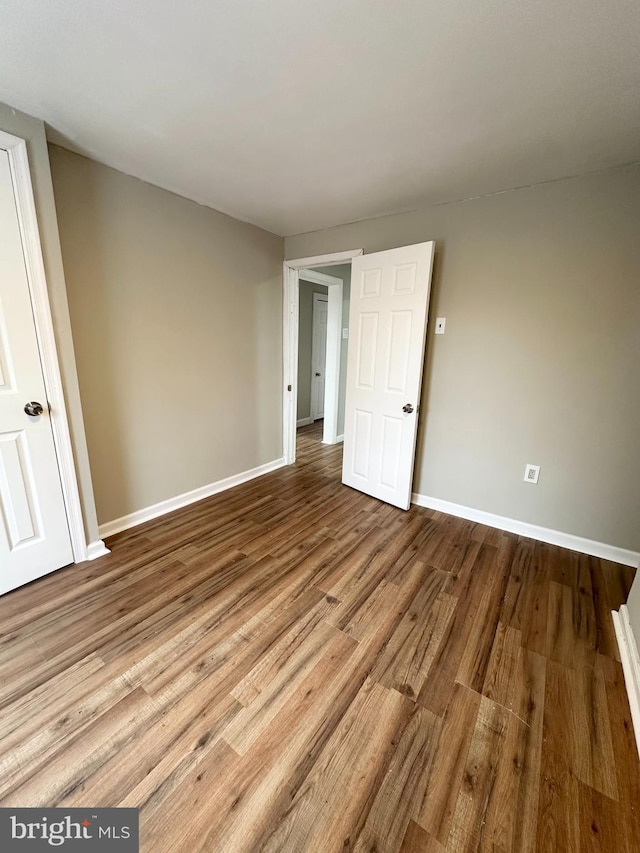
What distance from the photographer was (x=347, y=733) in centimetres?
119

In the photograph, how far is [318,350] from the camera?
5629mm

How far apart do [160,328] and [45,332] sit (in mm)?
784

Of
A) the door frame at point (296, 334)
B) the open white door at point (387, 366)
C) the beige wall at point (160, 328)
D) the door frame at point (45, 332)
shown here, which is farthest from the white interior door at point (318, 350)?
the door frame at point (45, 332)

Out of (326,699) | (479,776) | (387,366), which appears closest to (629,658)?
(479,776)

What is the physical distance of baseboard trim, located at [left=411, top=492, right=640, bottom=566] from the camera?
2.18m

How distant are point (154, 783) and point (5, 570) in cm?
141

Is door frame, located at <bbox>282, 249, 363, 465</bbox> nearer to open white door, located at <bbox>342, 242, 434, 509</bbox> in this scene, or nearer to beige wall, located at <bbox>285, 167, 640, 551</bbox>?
open white door, located at <bbox>342, 242, 434, 509</bbox>

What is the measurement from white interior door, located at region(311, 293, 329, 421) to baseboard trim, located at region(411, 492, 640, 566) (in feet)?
10.3

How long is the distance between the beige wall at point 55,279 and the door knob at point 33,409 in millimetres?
143

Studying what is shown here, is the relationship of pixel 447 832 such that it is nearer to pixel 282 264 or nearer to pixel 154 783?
pixel 154 783

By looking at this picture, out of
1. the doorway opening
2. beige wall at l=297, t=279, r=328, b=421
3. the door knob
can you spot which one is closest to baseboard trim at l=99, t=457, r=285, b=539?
the door knob

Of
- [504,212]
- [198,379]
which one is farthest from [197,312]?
[504,212]

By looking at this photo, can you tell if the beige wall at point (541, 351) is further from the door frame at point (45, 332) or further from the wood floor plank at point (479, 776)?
the door frame at point (45, 332)

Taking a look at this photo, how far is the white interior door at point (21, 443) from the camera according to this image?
1611 millimetres
